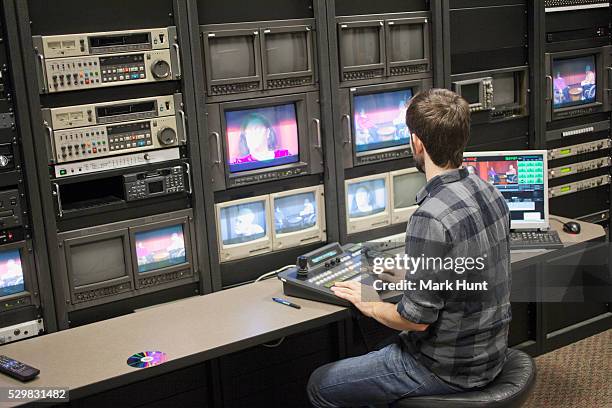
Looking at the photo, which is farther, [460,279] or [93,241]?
[93,241]

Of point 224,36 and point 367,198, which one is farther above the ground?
point 224,36

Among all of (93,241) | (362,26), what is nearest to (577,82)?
(362,26)

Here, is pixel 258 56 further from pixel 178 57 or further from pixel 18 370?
pixel 18 370

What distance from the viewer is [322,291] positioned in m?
2.69

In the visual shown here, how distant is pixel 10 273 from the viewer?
8.59ft

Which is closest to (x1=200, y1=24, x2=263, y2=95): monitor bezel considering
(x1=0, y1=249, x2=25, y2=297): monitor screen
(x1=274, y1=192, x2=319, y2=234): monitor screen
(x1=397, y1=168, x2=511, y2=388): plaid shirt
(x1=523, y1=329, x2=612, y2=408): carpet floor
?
(x1=274, y1=192, x2=319, y2=234): monitor screen

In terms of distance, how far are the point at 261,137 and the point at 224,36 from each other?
44cm

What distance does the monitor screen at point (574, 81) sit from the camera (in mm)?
3992

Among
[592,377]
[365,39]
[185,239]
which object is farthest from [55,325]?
[592,377]

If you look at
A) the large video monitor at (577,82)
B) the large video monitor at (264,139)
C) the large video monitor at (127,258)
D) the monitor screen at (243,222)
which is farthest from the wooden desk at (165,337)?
the large video monitor at (577,82)

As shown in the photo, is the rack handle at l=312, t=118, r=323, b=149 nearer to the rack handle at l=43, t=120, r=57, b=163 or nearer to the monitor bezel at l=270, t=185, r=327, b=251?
the monitor bezel at l=270, t=185, r=327, b=251

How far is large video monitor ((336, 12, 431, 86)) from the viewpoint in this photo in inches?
128

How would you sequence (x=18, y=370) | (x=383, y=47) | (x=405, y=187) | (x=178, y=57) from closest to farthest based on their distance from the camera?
(x=18, y=370)
(x=178, y=57)
(x=383, y=47)
(x=405, y=187)

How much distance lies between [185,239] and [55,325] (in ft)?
1.90
